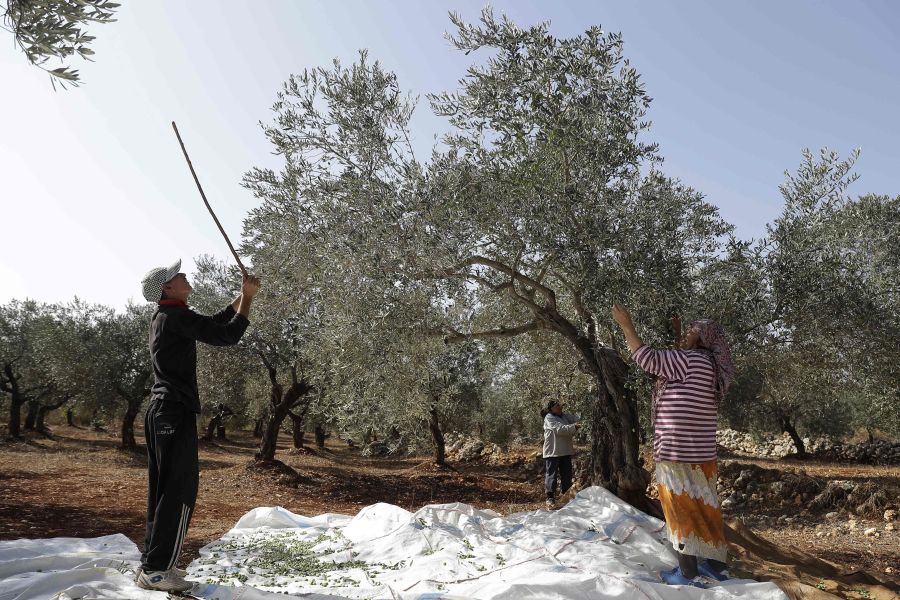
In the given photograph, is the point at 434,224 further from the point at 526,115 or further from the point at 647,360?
the point at 647,360

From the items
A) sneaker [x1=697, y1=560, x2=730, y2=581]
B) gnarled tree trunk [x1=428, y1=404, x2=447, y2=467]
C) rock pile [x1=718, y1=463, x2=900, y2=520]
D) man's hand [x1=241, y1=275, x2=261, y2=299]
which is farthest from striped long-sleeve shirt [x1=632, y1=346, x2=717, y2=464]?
gnarled tree trunk [x1=428, y1=404, x2=447, y2=467]

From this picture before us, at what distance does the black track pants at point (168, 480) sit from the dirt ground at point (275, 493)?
1.98 metres

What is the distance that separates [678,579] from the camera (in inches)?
212

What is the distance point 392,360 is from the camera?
8391mm

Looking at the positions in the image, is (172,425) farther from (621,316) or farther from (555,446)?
(555,446)

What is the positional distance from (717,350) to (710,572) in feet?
6.56

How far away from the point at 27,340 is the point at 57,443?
19.2ft

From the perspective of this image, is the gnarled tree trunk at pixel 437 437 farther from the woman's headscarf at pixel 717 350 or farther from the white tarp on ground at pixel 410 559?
the woman's headscarf at pixel 717 350

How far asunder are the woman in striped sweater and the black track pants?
3.73m

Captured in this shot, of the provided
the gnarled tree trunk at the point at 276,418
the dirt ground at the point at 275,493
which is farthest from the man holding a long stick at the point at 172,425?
the gnarled tree trunk at the point at 276,418

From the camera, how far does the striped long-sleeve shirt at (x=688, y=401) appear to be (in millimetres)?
5520

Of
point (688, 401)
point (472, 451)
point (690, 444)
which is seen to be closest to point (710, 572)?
point (690, 444)

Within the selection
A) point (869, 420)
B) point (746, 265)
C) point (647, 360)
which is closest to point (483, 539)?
point (647, 360)

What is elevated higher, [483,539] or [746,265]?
[746,265]
